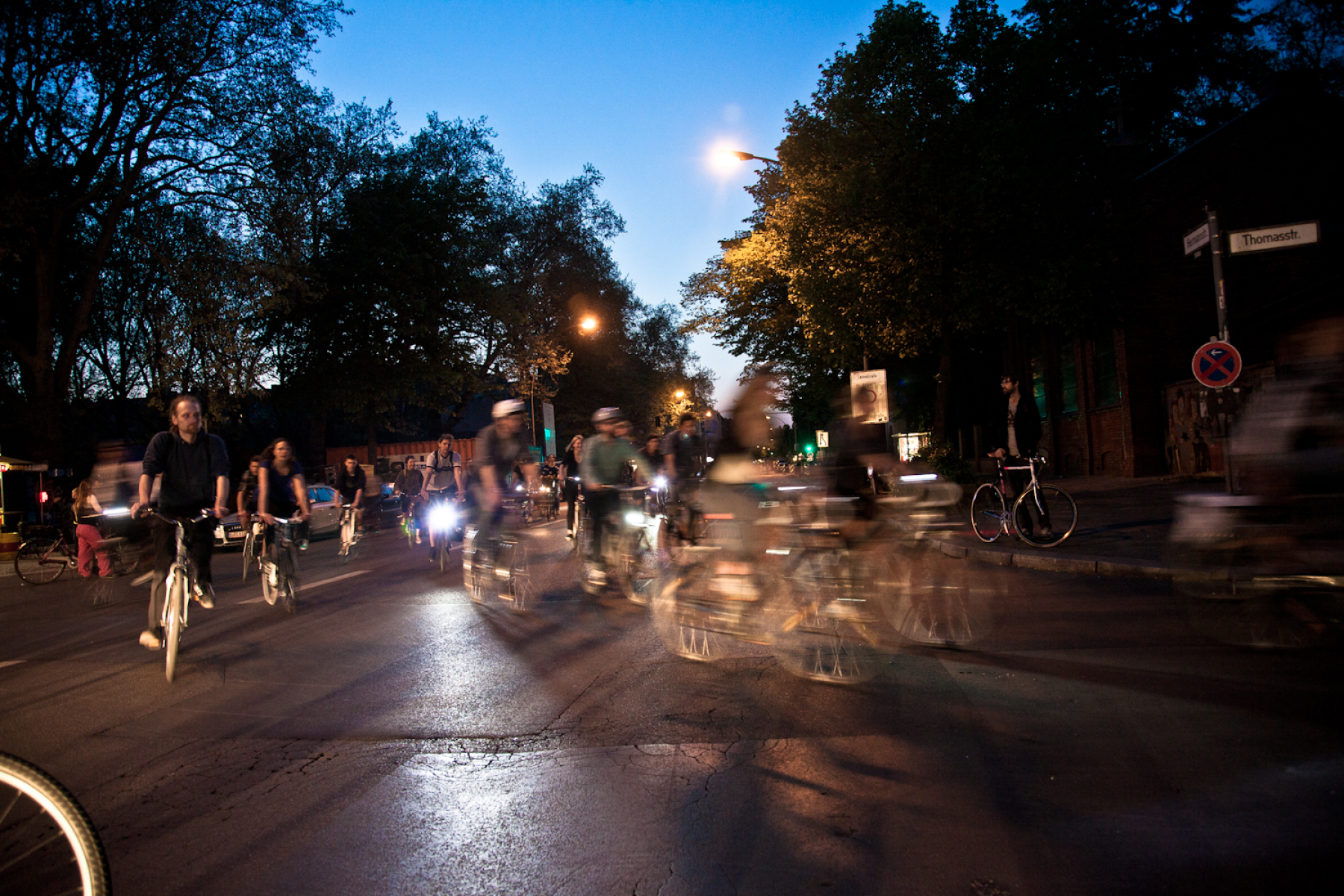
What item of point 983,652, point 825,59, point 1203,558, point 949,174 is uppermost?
point 825,59

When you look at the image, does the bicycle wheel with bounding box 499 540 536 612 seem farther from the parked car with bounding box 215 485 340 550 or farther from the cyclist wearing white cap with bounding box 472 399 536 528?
the parked car with bounding box 215 485 340 550

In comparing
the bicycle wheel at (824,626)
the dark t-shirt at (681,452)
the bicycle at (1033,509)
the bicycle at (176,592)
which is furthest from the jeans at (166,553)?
the bicycle at (1033,509)

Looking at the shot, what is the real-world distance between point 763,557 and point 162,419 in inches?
1379

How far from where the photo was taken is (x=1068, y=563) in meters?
9.20

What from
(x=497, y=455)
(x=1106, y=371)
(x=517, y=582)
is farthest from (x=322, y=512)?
(x=1106, y=371)

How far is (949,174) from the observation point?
19.2 metres

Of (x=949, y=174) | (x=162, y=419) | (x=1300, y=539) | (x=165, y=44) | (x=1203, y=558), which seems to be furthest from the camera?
(x=162, y=419)

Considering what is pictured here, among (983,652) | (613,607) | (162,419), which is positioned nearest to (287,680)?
(613,607)

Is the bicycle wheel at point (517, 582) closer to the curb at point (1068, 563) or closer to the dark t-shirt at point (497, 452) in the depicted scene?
the dark t-shirt at point (497, 452)

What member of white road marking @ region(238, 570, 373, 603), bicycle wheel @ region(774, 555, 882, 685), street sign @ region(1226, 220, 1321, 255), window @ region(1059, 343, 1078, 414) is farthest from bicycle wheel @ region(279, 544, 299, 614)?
window @ region(1059, 343, 1078, 414)

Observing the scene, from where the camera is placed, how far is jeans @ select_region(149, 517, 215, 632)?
619 cm

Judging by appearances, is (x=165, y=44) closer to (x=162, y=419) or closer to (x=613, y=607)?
(x=162, y=419)

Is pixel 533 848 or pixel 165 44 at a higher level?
pixel 165 44

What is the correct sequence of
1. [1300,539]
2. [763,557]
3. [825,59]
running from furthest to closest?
[825,59]
[763,557]
[1300,539]
